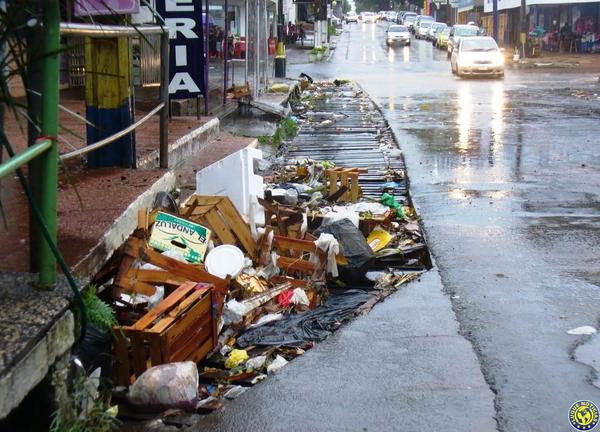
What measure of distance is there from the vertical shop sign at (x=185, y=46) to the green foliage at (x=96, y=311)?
8.15m

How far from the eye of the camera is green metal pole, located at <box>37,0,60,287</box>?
3490 mm

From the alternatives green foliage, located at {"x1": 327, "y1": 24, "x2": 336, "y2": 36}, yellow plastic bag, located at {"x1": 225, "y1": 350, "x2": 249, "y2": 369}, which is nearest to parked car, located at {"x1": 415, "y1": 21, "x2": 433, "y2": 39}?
green foliage, located at {"x1": 327, "y1": 24, "x2": 336, "y2": 36}

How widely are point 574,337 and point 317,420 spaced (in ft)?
6.82

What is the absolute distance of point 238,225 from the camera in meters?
6.68

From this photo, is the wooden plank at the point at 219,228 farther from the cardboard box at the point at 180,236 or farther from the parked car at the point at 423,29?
the parked car at the point at 423,29

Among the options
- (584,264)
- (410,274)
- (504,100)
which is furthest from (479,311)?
(504,100)

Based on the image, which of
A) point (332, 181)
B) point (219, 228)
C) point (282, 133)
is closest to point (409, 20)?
point (282, 133)

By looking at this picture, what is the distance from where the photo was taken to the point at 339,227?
7.29 m

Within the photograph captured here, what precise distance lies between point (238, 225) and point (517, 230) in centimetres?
316

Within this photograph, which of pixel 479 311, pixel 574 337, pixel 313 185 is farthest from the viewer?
pixel 313 185

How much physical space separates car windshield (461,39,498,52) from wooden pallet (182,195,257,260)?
2662cm

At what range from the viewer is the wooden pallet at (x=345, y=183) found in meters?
9.54

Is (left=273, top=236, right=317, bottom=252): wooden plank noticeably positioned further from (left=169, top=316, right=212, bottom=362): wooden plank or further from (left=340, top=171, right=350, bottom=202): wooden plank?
(left=340, top=171, right=350, bottom=202): wooden plank

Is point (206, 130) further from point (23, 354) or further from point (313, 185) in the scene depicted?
point (23, 354)
